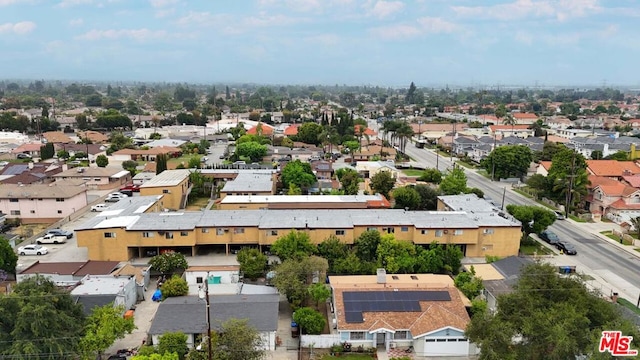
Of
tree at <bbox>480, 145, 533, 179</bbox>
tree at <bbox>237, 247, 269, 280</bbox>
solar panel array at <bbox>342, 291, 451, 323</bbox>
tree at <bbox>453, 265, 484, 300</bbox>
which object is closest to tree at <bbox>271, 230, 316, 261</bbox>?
tree at <bbox>237, 247, 269, 280</bbox>

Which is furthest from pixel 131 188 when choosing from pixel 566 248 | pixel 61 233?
pixel 566 248

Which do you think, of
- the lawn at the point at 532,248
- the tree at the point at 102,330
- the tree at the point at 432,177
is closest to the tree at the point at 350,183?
the tree at the point at 432,177

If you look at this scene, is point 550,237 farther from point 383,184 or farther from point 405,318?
point 405,318

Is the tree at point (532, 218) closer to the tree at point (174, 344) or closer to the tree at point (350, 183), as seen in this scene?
the tree at point (350, 183)

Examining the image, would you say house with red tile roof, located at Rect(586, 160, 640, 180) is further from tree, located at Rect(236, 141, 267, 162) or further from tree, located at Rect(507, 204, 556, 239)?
tree, located at Rect(236, 141, 267, 162)

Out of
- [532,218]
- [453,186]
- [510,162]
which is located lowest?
[532,218]

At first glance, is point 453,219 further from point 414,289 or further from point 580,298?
point 580,298
